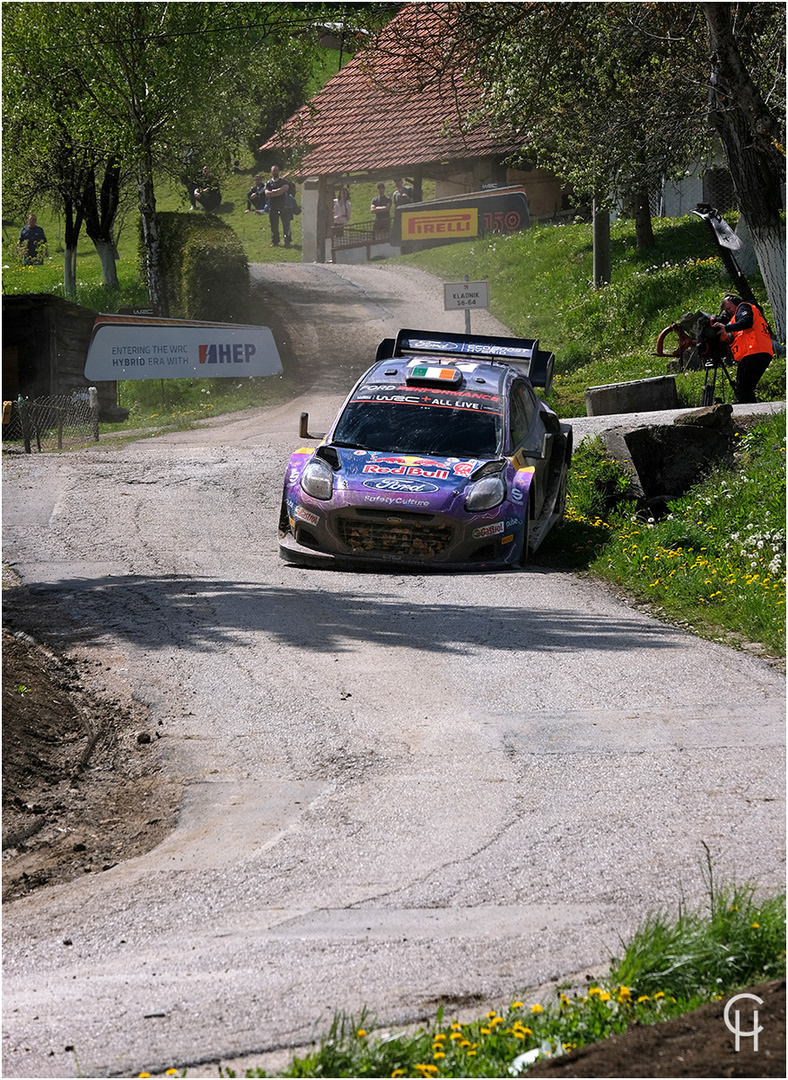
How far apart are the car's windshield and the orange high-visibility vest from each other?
603cm

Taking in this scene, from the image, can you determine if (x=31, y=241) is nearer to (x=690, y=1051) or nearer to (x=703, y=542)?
(x=703, y=542)

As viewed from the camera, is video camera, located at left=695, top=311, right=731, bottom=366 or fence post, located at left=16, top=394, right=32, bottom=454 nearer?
video camera, located at left=695, top=311, right=731, bottom=366

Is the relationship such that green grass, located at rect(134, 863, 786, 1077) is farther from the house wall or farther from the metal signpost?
the house wall

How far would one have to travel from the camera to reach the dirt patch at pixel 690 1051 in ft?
10.6

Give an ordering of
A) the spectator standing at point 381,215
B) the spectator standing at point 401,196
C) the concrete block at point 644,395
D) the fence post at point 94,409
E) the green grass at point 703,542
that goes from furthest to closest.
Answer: the spectator standing at point 401,196 < the spectator standing at point 381,215 < the fence post at point 94,409 < the concrete block at point 644,395 < the green grass at point 703,542

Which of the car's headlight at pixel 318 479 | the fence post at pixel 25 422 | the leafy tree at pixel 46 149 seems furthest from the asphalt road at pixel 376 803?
the leafy tree at pixel 46 149

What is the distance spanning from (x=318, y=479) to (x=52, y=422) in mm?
12791

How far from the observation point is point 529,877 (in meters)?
4.80

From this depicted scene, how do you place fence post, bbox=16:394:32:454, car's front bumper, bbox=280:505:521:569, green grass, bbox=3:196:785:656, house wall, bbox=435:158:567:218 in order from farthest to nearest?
house wall, bbox=435:158:567:218, fence post, bbox=16:394:32:454, car's front bumper, bbox=280:505:521:569, green grass, bbox=3:196:785:656

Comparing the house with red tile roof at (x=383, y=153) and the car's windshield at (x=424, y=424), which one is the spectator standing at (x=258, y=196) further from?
the car's windshield at (x=424, y=424)

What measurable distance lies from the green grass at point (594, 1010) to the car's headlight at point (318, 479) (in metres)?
7.41

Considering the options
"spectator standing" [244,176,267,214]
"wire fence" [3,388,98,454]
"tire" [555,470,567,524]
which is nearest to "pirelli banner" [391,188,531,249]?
"spectator standing" [244,176,267,214]

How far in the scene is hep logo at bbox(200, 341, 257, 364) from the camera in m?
26.9

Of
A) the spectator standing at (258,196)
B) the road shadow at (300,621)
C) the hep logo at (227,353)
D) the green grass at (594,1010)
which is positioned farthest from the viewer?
the spectator standing at (258,196)
